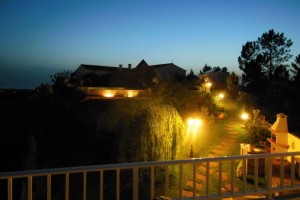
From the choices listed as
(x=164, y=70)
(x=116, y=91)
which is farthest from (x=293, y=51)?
(x=116, y=91)

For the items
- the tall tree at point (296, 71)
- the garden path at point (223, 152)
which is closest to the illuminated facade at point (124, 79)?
the garden path at point (223, 152)

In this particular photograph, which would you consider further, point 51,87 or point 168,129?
point 51,87

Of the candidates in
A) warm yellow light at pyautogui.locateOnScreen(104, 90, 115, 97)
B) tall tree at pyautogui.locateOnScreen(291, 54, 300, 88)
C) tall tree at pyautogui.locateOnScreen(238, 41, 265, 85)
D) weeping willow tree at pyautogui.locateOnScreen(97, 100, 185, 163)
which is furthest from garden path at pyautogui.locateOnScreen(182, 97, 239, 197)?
tall tree at pyautogui.locateOnScreen(238, 41, 265, 85)

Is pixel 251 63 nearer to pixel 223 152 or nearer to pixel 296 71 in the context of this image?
pixel 296 71

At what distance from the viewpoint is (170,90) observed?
14.8 metres

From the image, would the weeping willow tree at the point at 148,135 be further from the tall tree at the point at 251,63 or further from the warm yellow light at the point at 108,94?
the tall tree at the point at 251,63

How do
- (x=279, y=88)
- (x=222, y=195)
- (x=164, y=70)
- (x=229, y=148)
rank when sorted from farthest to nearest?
(x=164, y=70)
(x=279, y=88)
(x=229, y=148)
(x=222, y=195)

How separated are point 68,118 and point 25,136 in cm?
272

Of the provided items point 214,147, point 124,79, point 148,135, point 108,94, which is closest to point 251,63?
point 124,79

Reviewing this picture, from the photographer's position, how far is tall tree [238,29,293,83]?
30.5 metres

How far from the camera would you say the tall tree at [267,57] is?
30.5 metres

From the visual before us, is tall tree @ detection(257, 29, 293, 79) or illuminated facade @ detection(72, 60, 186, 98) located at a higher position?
tall tree @ detection(257, 29, 293, 79)

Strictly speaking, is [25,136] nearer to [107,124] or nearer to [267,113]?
[107,124]

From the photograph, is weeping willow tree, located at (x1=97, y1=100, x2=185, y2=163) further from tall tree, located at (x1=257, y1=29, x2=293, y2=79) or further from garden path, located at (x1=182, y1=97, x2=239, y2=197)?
tall tree, located at (x1=257, y1=29, x2=293, y2=79)
